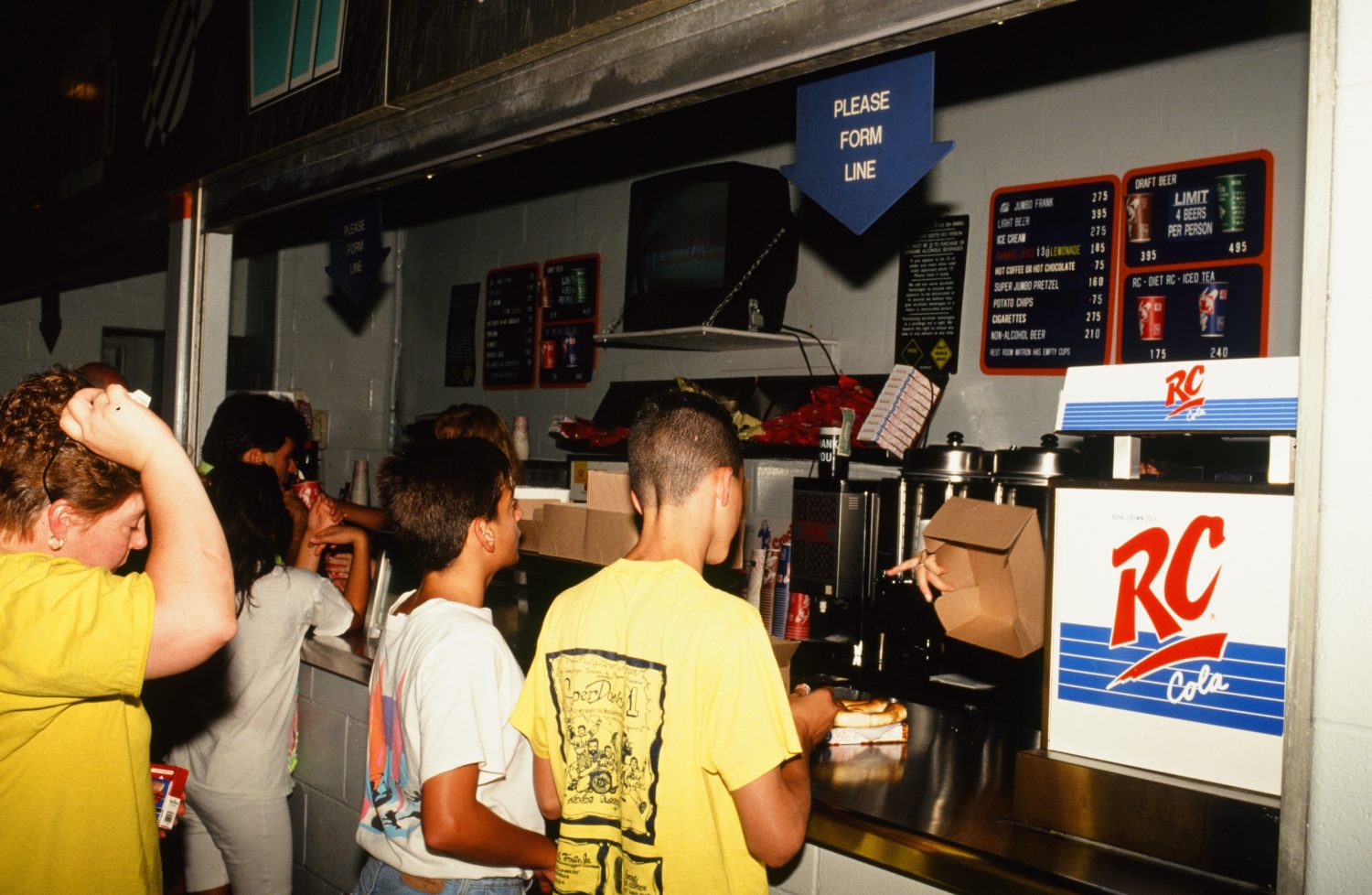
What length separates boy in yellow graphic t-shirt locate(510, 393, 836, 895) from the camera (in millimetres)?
1538

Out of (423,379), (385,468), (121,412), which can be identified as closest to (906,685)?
(385,468)

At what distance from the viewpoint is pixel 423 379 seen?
680cm

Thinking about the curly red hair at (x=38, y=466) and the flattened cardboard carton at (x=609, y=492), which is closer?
the curly red hair at (x=38, y=466)

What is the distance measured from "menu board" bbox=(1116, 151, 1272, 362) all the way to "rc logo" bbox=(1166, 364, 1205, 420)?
1.82 meters

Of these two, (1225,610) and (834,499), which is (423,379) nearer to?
(834,499)

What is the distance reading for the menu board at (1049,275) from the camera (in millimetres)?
3553

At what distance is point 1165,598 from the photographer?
156 centimetres

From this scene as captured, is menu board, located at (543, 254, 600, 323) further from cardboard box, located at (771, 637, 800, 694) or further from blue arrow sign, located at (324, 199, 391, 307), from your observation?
cardboard box, located at (771, 637, 800, 694)

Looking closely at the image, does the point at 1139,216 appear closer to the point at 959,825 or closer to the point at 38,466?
the point at 959,825

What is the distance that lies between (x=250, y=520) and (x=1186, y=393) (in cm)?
236

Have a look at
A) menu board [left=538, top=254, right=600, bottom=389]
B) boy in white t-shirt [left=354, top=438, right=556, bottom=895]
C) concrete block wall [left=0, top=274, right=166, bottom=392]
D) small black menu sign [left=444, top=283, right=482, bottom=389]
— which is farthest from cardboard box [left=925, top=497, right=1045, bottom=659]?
concrete block wall [left=0, top=274, right=166, bottom=392]

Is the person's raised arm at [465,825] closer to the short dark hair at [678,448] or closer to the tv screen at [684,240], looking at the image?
the short dark hair at [678,448]

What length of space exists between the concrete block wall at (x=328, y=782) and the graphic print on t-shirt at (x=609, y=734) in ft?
5.01

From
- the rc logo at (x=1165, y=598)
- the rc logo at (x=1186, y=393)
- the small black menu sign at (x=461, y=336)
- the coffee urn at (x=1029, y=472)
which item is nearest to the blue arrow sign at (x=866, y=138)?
the rc logo at (x=1186, y=393)
